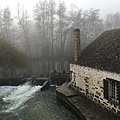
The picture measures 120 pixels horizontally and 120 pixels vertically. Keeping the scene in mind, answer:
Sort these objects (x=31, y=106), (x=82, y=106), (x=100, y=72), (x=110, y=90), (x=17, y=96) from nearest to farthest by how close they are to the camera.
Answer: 1. (x=110, y=90)
2. (x=100, y=72)
3. (x=82, y=106)
4. (x=31, y=106)
5. (x=17, y=96)

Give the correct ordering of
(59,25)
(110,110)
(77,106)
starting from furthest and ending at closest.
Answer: (59,25)
(77,106)
(110,110)

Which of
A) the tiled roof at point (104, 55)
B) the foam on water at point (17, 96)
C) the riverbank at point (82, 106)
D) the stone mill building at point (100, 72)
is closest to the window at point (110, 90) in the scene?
the stone mill building at point (100, 72)

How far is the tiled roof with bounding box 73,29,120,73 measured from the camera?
1065cm

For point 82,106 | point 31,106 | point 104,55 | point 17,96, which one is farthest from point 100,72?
point 17,96

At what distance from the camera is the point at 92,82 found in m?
12.1

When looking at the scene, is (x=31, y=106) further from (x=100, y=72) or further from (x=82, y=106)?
(x=100, y=72)

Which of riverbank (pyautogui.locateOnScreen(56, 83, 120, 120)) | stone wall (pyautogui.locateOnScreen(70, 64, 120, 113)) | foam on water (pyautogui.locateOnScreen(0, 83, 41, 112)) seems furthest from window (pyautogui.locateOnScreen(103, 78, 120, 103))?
foam on water (pyautogui.locateOnScreen(0, 83, 41, 112))

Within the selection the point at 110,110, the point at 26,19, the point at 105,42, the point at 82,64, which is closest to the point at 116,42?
the point at 105,42

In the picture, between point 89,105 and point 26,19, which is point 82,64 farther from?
point 26,19

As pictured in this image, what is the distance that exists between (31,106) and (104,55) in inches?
266

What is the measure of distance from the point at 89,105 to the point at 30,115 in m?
4.06

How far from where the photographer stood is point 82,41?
3950 cm

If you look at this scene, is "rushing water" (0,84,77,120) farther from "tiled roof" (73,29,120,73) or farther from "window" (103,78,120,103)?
"tiled roof" (73,29,120,73)

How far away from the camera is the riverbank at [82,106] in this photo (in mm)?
9979
